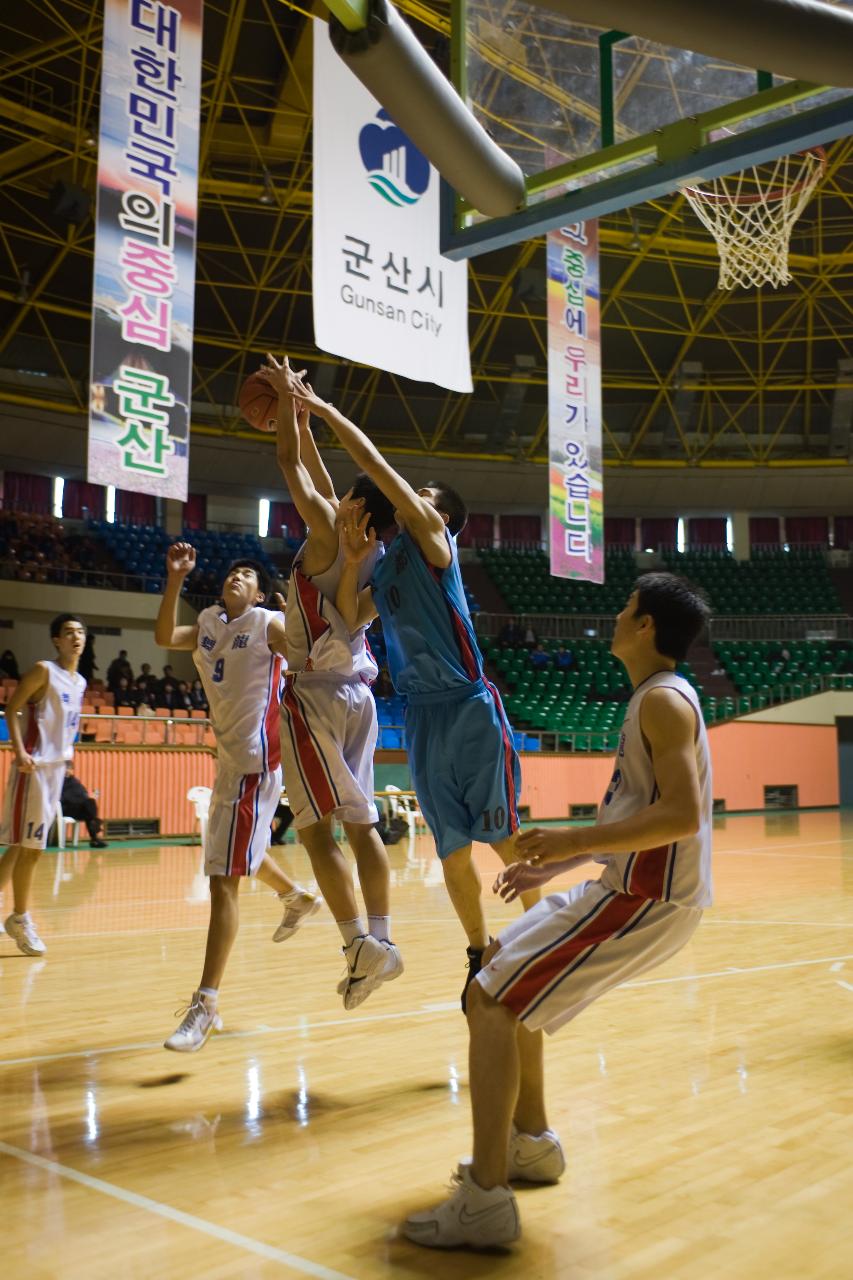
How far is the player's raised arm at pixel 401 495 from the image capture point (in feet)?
11.0

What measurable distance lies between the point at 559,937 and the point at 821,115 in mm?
3132

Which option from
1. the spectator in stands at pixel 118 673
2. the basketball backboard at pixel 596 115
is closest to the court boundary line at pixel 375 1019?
the basketball backboard at pixel 596 115

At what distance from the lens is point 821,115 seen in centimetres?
409

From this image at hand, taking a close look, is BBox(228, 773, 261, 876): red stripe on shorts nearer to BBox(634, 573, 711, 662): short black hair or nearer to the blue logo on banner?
BBox(634, 573, 711, 662): short black hair

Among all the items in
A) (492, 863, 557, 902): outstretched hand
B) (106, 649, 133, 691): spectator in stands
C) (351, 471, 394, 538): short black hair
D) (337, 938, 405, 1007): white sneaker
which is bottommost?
(337, 938, 405, 1007): white sneaker

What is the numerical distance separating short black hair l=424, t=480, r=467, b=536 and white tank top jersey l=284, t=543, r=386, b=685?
25 centimetres

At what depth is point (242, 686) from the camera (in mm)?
4547

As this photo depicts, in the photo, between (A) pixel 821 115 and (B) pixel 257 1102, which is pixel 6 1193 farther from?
(A) pixel 821 115

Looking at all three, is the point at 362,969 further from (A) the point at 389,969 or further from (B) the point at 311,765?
(B) the point at 311,765

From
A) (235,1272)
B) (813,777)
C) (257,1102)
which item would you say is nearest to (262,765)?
(257,1102)

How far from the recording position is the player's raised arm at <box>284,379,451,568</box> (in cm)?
336

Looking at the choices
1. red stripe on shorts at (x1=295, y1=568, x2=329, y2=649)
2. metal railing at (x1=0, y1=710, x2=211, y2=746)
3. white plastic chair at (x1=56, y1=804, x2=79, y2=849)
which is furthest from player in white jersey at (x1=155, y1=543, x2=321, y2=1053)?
metal railing at (x1=0, y1=710, x2=211, y2=746)

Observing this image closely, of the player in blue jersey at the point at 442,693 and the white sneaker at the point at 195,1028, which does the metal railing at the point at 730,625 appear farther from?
the player in blue jersey at the point at 442,693

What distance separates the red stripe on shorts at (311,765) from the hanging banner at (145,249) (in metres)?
4.72
